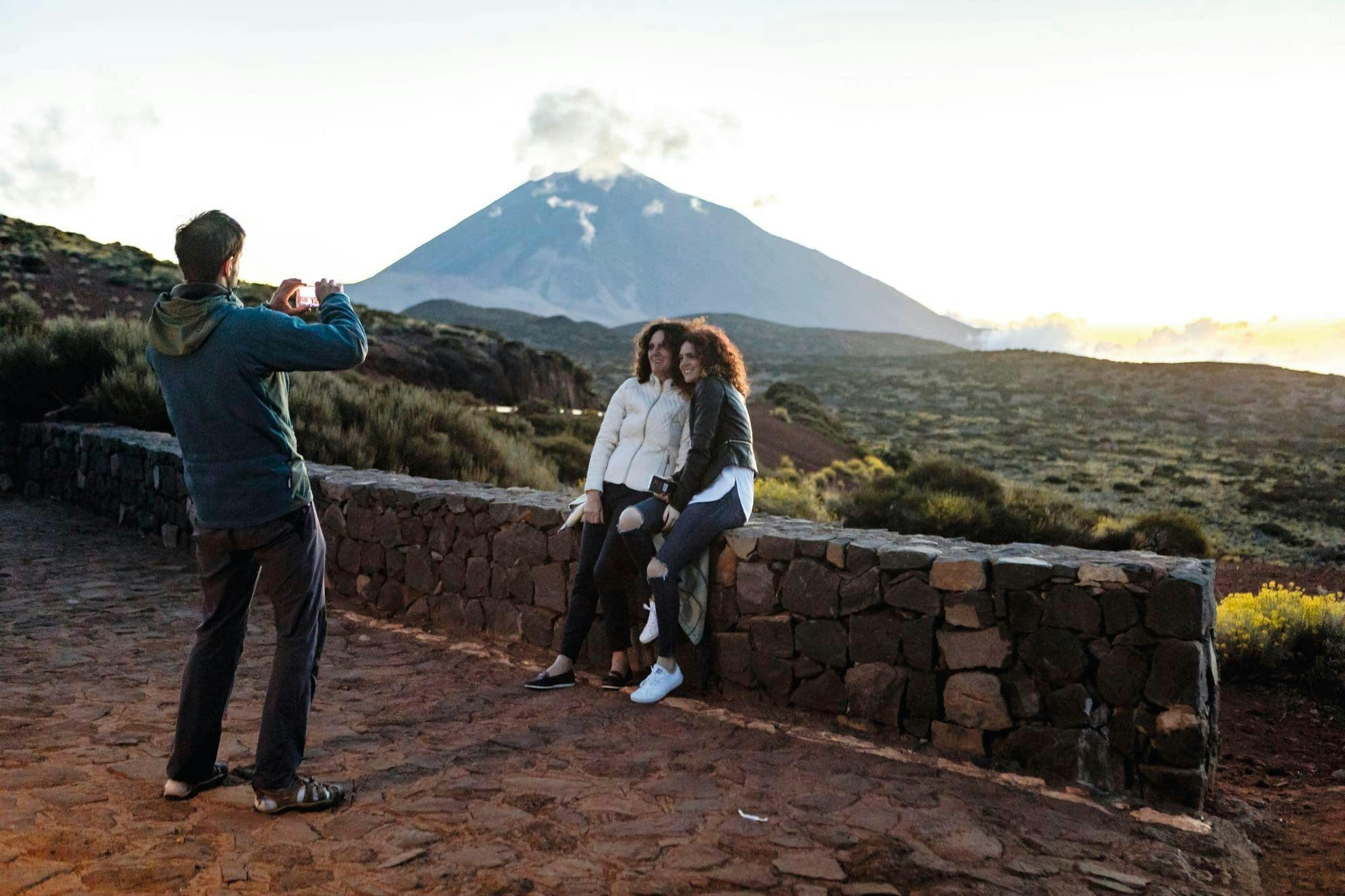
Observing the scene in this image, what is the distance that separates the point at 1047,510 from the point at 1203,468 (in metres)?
14.5

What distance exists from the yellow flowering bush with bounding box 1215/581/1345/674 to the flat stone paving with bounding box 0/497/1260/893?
2618 mm

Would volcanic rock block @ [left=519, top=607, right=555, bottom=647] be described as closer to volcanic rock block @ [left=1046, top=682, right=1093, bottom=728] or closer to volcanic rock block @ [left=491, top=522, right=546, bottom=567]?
volcanic rock block @ [left=491, top=522, right=546, bottom=567]

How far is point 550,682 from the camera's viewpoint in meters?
5.70

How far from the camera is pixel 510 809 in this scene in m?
3.98

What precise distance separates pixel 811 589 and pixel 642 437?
126cm

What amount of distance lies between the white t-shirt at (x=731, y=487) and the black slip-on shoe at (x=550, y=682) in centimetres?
122

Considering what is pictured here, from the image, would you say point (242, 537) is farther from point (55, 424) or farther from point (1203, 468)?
point (1203, 468)

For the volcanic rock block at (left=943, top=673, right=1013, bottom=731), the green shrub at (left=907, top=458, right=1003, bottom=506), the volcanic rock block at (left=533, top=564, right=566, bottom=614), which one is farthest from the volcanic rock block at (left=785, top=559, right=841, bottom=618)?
the green shrub at (left=907, top=458, right=1003, bottom=506)

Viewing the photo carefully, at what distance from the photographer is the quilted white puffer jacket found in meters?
5.67

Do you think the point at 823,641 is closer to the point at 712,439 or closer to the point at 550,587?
A: the point at 712,439

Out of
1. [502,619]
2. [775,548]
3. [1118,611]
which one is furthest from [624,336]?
[1118,611]

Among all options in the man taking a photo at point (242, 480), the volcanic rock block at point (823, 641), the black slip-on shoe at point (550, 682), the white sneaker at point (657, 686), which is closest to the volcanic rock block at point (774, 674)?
the volcanic rock block at point (823, 641)

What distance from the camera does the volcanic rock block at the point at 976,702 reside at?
4.71m

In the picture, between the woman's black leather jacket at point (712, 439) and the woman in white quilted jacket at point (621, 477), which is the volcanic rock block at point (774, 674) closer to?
the woman in white quilted jacket at point (621, 477)
